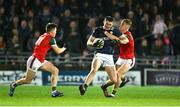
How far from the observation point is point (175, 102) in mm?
17094

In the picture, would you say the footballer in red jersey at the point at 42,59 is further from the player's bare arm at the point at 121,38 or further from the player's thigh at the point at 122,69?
the player's thigh at the point at 122,69

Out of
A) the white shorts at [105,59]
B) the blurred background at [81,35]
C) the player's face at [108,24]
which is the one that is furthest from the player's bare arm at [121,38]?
the blurred background at [81,35]

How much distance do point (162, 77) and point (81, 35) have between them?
12.6 ft

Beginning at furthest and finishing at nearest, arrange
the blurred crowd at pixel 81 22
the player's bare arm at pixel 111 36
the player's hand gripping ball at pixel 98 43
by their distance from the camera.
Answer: the blurred crowd at pixel 81 22, the player's hand gripping ball at pixel 98 43, the player's bare arm at pixel 111 36

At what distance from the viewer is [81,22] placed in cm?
2786

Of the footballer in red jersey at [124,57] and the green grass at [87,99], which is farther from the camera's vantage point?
Result: the footballer in red jersey at [124,57]

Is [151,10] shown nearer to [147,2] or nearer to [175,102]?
[147,2]

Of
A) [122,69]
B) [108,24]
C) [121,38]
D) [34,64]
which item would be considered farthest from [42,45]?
[122,69]

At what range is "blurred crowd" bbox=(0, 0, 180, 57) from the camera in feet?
87.9

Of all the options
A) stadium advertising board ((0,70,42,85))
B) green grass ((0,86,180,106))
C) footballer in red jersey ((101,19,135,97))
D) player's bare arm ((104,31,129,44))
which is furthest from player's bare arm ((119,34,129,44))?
stadium advertising board ((0,70,42,85))

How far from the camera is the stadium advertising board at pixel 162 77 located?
26.6 m

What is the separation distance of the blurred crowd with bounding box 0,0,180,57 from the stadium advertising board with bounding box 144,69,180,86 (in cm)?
80

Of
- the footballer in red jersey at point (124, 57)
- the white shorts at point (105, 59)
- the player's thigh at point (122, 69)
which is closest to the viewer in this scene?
the white shorts at point (105, 59)

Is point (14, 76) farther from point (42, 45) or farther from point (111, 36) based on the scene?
point (111, 36)
